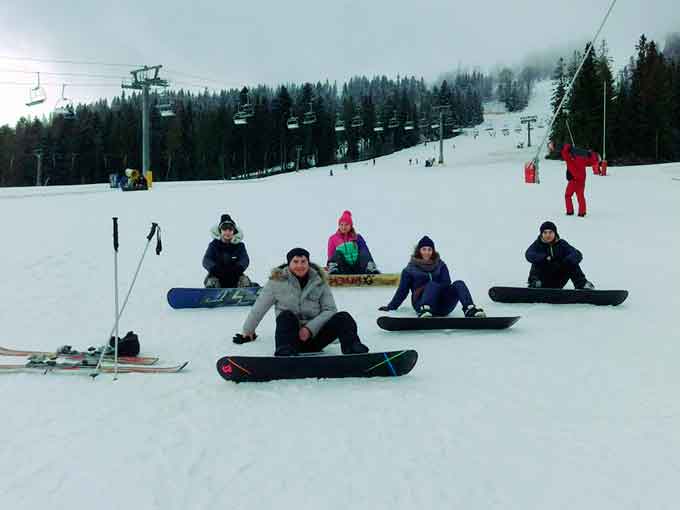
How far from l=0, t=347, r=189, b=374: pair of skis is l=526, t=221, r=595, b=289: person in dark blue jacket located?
198 inches

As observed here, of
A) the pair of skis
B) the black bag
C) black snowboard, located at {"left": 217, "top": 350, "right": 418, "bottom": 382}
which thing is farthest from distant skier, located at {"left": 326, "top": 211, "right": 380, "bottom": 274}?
black snowboard, located at {"left": 217, "top": 350, "right": 418, "bottom": 382}

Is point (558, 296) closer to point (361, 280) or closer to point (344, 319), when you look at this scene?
point (361, 280)

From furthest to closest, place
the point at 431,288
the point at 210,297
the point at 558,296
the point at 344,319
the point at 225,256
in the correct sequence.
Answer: the point at 225,256
the point at 210,297
the point at 558,296
the point at 431,288
the point at 344,319

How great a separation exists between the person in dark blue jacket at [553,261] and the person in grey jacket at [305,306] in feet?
12.4

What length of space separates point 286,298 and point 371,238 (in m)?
8.93

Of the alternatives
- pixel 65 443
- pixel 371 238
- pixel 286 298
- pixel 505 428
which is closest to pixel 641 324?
pixel 505 428

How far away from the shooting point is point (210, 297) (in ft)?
26.3

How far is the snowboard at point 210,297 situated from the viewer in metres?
8.01

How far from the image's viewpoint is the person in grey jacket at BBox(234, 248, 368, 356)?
507 centimetres

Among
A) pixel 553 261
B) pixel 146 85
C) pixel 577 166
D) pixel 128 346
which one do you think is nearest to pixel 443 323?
pixel 553 261

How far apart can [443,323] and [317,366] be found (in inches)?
83.3

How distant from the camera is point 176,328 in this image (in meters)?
6.88

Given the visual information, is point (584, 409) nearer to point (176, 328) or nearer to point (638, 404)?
point (638, 404)

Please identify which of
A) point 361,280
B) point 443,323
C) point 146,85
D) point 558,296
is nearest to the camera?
point 443,323
